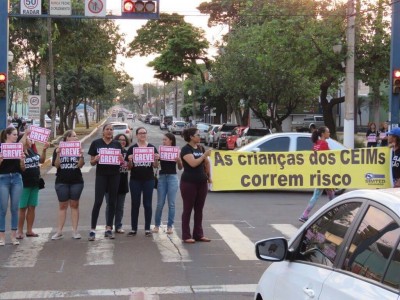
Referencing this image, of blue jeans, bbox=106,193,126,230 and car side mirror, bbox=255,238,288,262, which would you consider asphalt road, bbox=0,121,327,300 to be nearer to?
blue jeans, bbox=106,193,126,230

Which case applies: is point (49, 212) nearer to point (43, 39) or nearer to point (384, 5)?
point (384, 5)

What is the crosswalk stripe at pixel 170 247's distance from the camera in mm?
8930

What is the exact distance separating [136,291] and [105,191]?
3.38m

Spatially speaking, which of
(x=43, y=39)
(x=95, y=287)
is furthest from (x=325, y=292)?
(x=43, y=39)

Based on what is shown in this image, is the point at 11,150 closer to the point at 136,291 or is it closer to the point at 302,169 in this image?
the point at 136,291

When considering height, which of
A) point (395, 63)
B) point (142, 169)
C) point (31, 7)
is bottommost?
point (142, 169)

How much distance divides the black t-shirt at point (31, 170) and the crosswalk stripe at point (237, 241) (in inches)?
125

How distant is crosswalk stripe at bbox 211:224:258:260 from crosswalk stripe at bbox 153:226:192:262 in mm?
755

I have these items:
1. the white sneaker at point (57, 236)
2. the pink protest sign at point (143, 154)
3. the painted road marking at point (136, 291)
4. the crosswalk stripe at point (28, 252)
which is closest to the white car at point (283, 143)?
the pink protest sign at point (143, 154)

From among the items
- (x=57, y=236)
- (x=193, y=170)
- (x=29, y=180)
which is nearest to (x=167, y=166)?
(x=193, y=170)

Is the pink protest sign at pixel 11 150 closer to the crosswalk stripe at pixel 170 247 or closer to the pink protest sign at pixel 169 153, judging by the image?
the pink protest sign at pixel 169 153

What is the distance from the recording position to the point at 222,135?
39062mm

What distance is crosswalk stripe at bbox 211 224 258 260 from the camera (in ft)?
30.2

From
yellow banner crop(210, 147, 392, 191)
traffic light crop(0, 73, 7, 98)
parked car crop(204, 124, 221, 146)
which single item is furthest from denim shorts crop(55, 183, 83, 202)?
parked car crop(204, 124, 221, 146)
